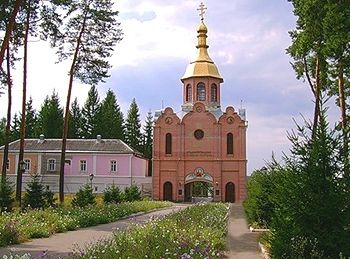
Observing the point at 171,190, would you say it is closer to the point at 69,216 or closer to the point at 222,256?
the point at 69,216

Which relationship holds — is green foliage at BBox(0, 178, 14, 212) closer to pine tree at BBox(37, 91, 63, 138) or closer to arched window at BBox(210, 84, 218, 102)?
arched window at BBox(210, 84, 218, 102)

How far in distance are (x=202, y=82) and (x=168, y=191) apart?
11929 millimetres

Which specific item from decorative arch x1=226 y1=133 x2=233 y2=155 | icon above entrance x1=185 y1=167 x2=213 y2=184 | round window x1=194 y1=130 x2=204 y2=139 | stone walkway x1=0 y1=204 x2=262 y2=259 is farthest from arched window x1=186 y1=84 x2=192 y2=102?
stone walkway x1=0 y1=204 x2=262 y2=259

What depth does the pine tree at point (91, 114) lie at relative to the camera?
71375 mm

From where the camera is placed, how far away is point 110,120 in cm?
7138

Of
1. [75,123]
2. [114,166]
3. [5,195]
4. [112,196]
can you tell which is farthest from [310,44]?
[75,123]

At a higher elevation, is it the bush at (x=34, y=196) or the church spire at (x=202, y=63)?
the church spire at (x=202, y=63)

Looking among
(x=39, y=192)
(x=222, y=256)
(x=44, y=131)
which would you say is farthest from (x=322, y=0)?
(x=44, y=131)

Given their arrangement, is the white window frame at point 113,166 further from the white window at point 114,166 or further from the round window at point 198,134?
the round window at point 198,134

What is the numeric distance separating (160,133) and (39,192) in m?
25.5

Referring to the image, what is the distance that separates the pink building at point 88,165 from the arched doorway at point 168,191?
2.69 metres

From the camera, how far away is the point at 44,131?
220 feet

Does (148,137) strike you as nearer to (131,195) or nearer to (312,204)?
(131,195)

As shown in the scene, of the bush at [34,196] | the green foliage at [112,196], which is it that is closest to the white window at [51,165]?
the green foliage at [112,196]
